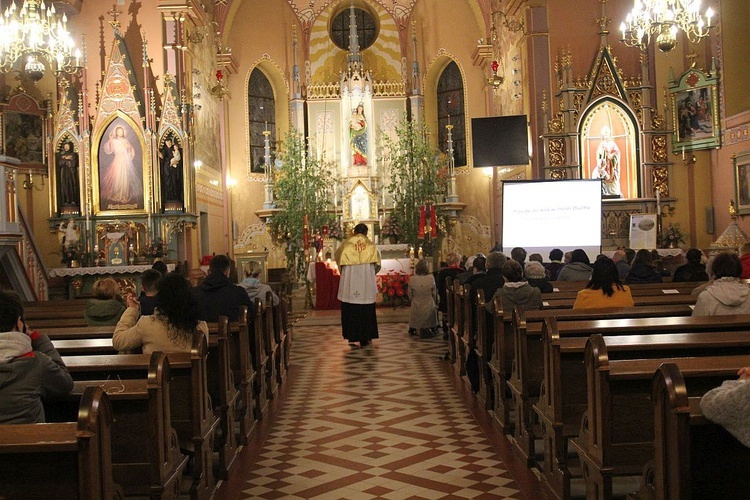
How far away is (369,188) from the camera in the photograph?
21250mm

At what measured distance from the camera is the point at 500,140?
15844mm

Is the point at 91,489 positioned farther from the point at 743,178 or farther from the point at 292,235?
the point at 292,235

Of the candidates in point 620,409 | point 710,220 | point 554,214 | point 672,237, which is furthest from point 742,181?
point 620,409

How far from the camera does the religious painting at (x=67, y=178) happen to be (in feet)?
47.6

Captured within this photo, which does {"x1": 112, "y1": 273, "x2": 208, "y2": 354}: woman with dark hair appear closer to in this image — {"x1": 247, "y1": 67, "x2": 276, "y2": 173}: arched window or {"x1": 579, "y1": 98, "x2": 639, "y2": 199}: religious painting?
{"x1": 579, "y1": 98, "x2": 639, "y2": 199}: religious painting

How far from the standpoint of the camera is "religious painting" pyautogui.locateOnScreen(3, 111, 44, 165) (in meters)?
14.4

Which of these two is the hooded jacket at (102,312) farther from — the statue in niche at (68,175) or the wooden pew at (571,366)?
the statue in niche at (68,175)

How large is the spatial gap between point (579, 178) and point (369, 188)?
7.43 meters

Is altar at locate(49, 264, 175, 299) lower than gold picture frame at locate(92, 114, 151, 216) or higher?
lower

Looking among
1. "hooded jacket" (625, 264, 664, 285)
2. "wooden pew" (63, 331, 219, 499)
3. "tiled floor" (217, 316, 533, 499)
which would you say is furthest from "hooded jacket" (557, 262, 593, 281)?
"wooden pew" (63, 331, 219, 499)

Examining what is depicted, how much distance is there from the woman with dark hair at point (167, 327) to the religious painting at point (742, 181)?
1150cm

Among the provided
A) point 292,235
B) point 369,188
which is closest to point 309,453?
point 292,235

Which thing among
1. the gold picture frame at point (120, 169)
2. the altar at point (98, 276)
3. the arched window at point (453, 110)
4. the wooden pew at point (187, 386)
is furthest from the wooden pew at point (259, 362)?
the arched window at point (453, 110)

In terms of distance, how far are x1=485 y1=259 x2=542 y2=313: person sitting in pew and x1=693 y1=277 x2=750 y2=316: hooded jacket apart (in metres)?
1.42
